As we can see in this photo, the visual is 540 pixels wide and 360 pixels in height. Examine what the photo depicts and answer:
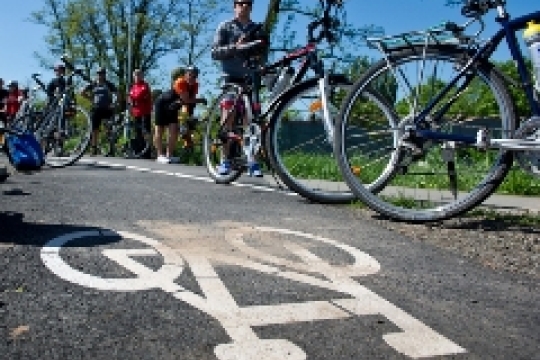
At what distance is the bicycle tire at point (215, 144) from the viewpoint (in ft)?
19.2

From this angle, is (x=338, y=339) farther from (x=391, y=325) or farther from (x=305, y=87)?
(x=305, y=87)

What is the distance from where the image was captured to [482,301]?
89.0 inches

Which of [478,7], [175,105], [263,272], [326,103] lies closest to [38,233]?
[263,272]

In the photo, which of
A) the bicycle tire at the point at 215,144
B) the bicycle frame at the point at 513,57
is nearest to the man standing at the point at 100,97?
the bicycle tire at the point at 215,144

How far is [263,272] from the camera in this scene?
2.55m

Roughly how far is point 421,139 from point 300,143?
4.67 feet

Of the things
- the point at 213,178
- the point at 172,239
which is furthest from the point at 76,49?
the point at 172,239

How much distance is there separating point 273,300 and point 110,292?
23.7 inches

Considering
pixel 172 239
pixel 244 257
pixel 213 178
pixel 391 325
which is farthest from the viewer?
pixel 213 178

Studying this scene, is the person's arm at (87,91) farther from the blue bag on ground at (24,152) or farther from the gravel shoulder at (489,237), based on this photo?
the gravel shoulder at (489,237)

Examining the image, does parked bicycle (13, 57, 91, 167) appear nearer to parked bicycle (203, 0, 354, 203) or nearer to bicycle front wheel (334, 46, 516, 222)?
parked bicycle (203, 0, 354, 203)

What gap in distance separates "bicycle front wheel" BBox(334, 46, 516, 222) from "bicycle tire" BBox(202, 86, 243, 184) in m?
1.86

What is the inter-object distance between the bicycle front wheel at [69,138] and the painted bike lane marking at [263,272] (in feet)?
17.9

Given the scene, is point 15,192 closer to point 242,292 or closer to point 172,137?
point 242,292
